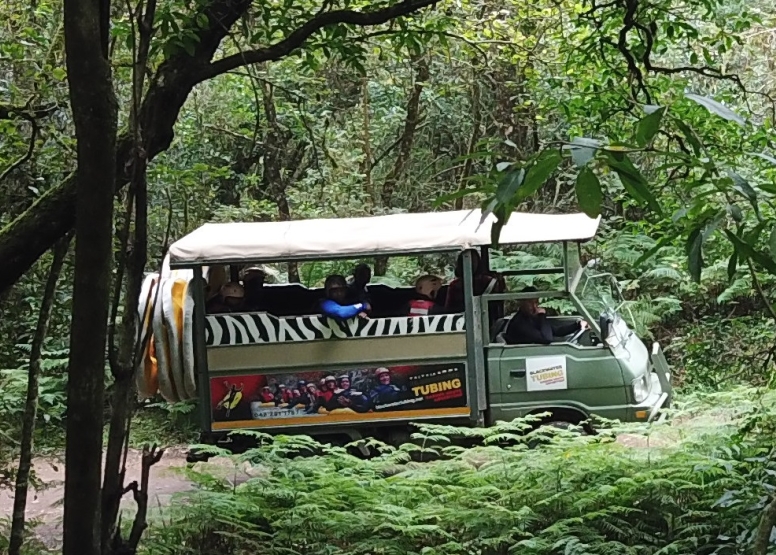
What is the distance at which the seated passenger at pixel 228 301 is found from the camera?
24.9 ft

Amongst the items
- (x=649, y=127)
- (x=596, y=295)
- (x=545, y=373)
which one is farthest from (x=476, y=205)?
(x=649, y=127)

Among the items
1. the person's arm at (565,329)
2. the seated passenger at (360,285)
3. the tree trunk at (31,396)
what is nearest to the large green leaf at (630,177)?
the tree trunk at (31,396)

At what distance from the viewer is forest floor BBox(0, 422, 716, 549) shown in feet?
17.6

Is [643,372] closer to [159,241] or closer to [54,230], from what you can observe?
[54,230]

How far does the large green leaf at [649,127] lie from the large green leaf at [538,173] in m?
0.16

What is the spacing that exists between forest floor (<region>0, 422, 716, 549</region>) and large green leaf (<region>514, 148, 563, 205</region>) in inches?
154

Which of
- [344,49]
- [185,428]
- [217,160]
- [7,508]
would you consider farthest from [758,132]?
[217,160]

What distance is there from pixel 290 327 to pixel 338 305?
1.51 ft

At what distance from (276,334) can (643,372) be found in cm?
322

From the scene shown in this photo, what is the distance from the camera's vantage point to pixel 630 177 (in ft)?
4.67

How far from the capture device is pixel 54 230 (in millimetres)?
3531

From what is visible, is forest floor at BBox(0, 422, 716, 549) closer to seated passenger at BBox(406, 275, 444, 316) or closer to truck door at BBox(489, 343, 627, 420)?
truck door at BBox(489, 343, 627, 420)

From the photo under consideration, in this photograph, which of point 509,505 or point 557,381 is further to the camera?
point 557,381

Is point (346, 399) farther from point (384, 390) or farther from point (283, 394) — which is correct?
point (283, 394)
